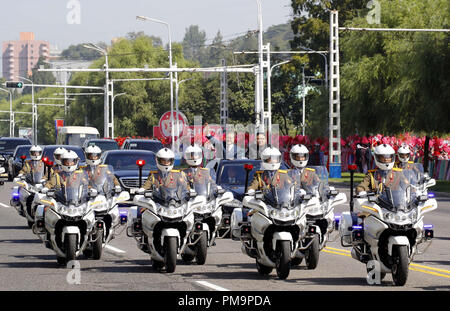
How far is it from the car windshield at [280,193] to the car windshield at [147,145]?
22.2 meters

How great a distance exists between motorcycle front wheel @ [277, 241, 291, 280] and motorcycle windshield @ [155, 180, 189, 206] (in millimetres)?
1687

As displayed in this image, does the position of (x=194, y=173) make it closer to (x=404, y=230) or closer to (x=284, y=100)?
(x=404, y=230)

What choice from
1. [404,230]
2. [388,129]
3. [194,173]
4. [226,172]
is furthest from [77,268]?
[388,129]

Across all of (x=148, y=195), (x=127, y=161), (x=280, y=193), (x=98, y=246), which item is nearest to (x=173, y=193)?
(x=148, y=195)

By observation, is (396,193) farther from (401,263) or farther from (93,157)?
(93,157)

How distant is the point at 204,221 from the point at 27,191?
22.2 ft

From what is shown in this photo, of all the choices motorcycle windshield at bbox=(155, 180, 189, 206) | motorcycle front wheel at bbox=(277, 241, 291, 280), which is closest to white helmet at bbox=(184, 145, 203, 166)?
motorcycle windshield at bbox=(155, 180, 189, 206)

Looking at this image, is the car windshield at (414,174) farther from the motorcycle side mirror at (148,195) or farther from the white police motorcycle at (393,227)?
the motorcycle side mirror at (148,195)

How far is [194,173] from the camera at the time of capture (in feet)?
50.5

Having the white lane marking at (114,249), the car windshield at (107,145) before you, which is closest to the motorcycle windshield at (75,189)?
the white lane marking at (114,249)

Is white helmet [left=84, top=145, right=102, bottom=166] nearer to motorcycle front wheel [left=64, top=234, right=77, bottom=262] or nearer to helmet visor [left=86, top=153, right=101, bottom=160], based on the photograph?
helmet visor [left=86, top=153, right=101, bottom=160]

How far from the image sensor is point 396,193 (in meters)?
12.4

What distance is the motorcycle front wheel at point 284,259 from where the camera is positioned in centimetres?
1274

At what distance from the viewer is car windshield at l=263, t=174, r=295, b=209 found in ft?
42.9
